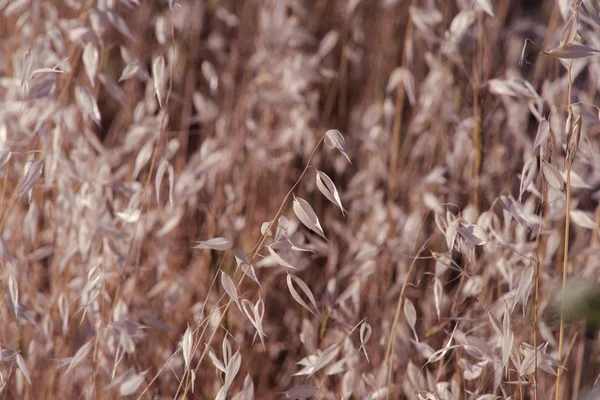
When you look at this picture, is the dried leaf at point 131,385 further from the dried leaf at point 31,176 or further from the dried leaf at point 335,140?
the dried leaf at point 335,140

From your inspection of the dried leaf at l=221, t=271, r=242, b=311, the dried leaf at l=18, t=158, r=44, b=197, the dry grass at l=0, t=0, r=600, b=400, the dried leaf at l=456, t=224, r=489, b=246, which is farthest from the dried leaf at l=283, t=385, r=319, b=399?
the dried leaf at l=18, t=158, r=44, b=197

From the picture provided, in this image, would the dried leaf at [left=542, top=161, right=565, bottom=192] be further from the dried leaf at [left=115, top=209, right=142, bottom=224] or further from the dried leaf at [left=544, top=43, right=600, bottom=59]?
the dried leaf at [left=115, top=209, right=142, bottom=224]

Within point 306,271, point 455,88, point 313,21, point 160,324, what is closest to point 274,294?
point 306,271

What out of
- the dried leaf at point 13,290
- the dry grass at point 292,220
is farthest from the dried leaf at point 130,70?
the dried leaf at point 13,290

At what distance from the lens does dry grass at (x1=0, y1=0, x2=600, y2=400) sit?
0.74m

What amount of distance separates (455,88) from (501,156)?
1.05 ft

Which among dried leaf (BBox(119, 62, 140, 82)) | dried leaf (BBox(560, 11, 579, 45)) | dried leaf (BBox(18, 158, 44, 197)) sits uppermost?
dried leaf (BBox(560, 11, 579, 45))

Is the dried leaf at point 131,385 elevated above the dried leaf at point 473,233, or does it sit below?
below

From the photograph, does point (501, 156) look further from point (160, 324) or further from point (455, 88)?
point (160, 324)

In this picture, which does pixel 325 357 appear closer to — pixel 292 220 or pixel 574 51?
pixel 292 220

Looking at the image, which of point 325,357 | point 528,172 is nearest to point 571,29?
point 528,172

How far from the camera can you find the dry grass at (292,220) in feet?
2.43

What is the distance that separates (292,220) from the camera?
3.08 feet

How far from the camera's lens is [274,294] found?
4.13 ft
